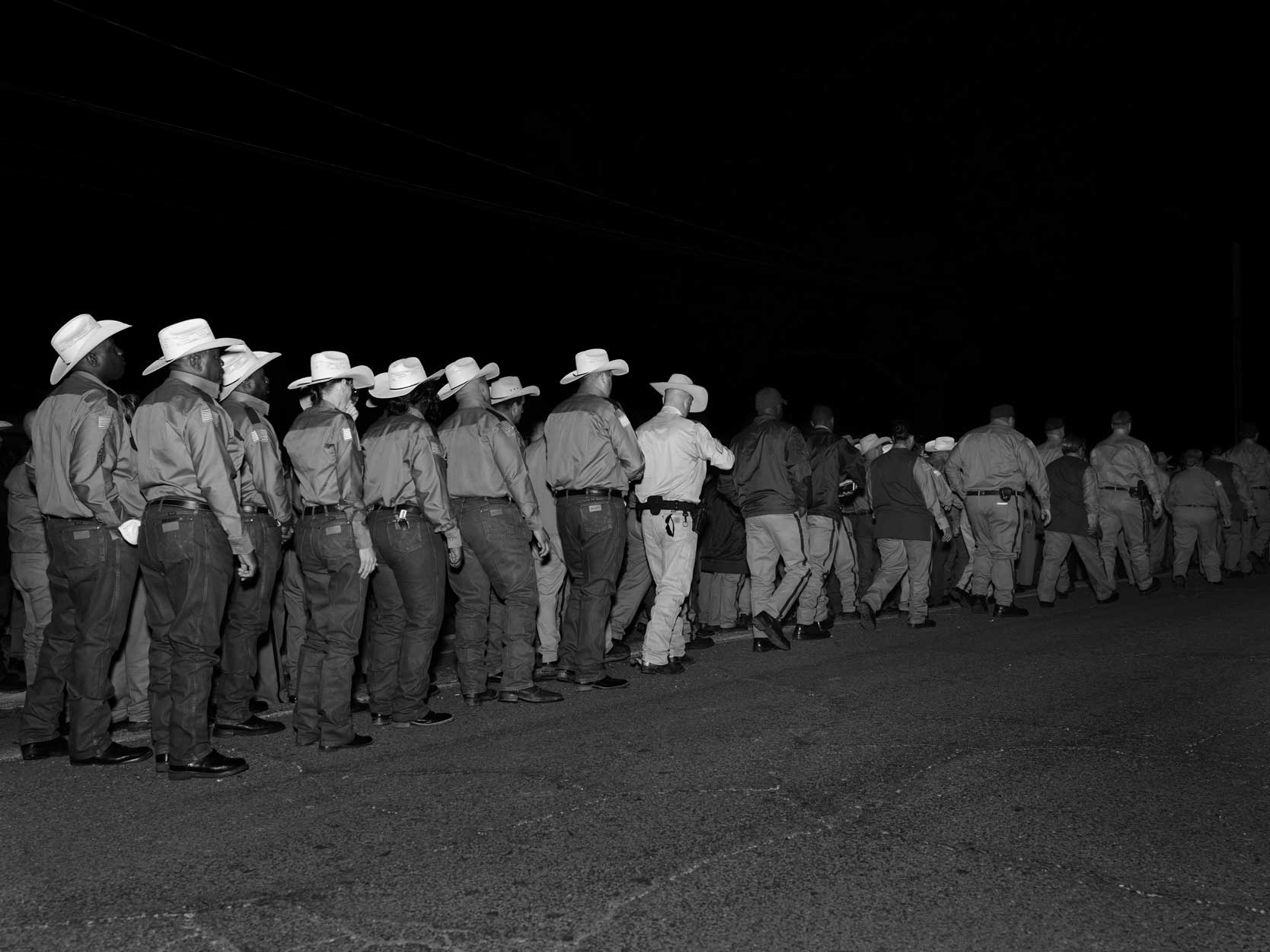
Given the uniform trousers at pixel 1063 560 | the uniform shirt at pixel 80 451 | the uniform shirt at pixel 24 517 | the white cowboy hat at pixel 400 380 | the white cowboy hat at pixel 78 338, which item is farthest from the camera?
the uniform trousers at pixel 1063 560

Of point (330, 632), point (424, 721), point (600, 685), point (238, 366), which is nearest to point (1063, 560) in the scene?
point (600, 685)

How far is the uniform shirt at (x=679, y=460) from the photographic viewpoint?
8.94 meters

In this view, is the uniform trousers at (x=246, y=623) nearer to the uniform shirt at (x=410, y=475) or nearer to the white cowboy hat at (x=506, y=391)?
the uniform shirt at (x=410, y=475)

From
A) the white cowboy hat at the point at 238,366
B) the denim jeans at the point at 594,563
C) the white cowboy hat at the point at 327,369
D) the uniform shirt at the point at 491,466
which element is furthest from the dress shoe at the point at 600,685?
the white cowboy hat at the point at 238,366

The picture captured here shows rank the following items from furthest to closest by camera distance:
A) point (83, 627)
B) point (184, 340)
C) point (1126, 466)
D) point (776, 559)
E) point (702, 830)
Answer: point (1126, 466), point (776, 559), point (83, 627), point (184, 340), point (702, 830)

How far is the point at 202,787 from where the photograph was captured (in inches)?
217

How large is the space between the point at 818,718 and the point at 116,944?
415cm

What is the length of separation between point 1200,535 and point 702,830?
12.4m

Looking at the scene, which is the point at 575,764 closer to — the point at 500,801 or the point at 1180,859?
the point at 500,801

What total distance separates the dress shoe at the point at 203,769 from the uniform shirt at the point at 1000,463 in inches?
340

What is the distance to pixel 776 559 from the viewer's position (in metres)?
10.2

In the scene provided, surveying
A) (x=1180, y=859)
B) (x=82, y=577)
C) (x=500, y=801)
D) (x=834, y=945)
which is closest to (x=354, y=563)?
(x=82, y=577)

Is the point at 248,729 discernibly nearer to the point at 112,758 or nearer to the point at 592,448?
the point at 112,758

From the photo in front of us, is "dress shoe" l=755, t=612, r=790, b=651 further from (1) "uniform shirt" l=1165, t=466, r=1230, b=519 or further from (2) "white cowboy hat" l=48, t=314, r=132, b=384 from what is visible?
(1) "uniform shirt" l=1165, t=466, r=1230, b=519
